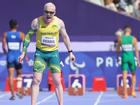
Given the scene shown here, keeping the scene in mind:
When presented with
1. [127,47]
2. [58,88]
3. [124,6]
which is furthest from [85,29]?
[58,88]

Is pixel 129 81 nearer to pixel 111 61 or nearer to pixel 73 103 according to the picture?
pixel 111 61

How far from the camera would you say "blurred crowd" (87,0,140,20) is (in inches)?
838

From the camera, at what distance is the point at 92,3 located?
66.4ft

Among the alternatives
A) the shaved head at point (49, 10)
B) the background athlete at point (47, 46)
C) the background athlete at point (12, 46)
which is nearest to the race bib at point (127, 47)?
the background athlete at point (12, 46)

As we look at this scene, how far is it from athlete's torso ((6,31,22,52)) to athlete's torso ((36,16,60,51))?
4971mm

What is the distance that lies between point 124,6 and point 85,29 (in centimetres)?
237

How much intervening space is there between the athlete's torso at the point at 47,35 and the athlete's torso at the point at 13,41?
16.3ft

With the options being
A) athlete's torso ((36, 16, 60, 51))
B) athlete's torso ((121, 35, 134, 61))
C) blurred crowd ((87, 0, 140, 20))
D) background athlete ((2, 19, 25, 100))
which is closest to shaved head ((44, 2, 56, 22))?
athlete's torso ((36, 16, 60, 51))

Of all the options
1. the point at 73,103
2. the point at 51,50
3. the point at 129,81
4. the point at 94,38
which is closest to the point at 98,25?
the point at 94,38

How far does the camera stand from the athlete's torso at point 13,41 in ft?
53.2

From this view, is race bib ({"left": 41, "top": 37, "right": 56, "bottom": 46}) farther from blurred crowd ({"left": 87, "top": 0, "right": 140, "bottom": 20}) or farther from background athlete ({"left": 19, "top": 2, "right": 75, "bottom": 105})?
blurred crowd ({"left": 87, "top": 0, "right": 140, "bottom": 20})

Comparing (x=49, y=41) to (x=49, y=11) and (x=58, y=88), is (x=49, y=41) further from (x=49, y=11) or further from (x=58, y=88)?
(x=58, y=88)

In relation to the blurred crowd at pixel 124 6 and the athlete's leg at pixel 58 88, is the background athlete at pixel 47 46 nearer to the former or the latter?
the athlete's leg at pixel 58 88

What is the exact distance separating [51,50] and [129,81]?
22.6 feet
